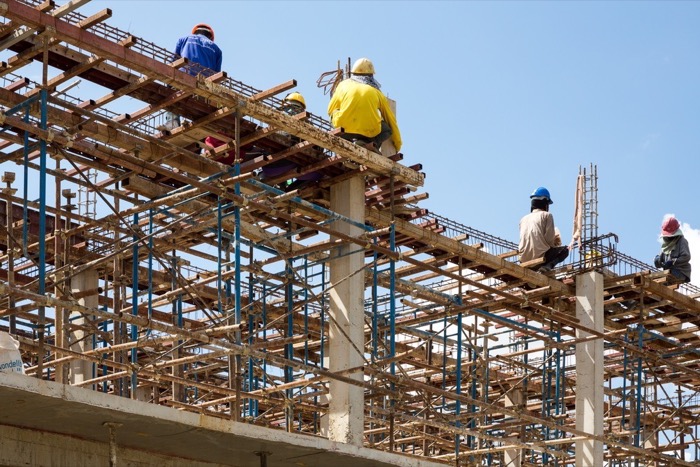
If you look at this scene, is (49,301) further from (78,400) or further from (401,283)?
(401,283)

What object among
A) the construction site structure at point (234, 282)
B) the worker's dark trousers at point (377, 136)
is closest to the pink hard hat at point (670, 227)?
the construction site structure at point (234, 282)

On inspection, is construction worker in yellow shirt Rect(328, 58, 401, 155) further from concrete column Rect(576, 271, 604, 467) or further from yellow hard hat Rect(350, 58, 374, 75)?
concrete column Rect(576, 271, 604, 467)

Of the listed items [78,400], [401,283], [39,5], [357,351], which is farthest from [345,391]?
[39,5]

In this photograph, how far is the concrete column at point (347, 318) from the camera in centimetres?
2144

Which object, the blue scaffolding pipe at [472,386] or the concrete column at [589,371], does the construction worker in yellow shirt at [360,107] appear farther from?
the concrete column at [589,371]

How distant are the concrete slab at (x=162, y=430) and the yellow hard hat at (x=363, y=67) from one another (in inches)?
250

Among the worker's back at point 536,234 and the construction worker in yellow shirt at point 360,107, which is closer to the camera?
the construction worker in yellow shirt at point 360,107

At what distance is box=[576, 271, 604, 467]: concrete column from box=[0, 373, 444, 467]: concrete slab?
20.0 feet

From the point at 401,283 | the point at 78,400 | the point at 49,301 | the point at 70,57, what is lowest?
the point at 78,400

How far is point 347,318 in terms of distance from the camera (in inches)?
864

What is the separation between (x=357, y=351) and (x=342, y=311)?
2.60 ft

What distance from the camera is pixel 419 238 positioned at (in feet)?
79.8

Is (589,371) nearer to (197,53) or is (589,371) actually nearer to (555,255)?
(555,255)

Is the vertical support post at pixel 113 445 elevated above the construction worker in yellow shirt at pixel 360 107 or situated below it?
below
